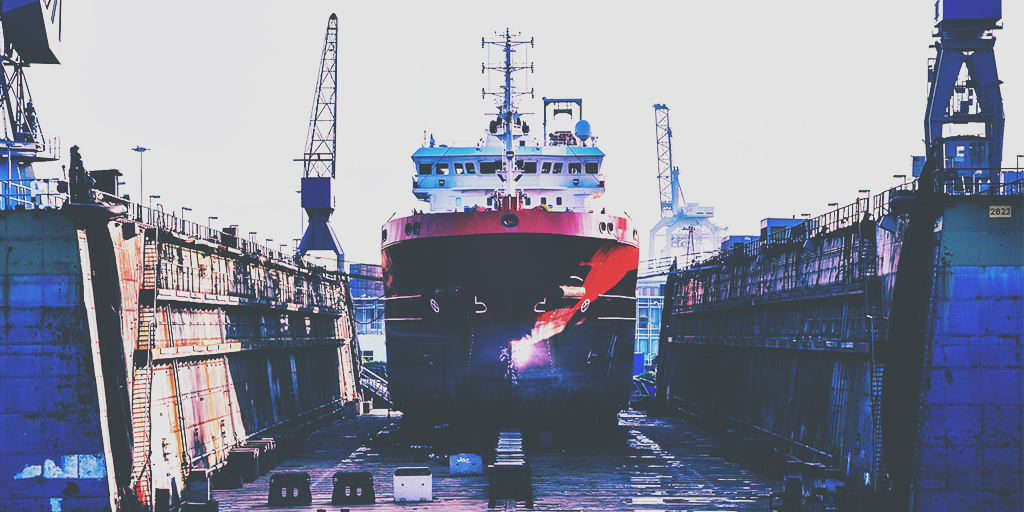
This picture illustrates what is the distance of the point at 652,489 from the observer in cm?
2916

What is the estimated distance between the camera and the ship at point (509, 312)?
113 ft

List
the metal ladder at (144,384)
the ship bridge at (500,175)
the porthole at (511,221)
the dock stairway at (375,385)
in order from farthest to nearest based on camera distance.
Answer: the dock stairway at (375,385), the ship bridge at (500,175), the porthole at (511,221), the metal ladder at (144,384)

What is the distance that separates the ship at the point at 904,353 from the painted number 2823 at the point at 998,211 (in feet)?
0.07

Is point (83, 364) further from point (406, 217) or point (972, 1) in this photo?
point (972, 1)

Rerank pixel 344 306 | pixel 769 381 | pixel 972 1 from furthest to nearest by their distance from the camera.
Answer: pixel 344 306, pixel 972 1, pixel 769 381

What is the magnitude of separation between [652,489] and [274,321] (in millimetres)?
19694

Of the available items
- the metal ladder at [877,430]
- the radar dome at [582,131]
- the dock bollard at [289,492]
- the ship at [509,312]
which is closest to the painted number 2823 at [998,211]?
the metal ladder at [877,430]

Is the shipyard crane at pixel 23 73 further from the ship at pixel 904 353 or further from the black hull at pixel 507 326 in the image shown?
the ship at pixel 904 353

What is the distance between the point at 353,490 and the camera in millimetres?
26859

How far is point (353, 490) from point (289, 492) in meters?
1.53

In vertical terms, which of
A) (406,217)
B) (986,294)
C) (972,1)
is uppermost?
(972,1)

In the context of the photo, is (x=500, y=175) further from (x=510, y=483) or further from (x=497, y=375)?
(x=510, y=483)

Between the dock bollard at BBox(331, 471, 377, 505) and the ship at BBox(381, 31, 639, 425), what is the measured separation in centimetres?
811

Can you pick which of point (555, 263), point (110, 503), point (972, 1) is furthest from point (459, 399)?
point (972, 1)
